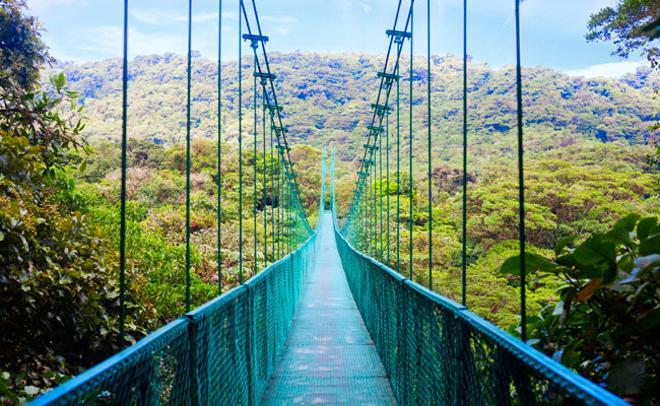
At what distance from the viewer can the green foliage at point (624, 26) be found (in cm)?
580

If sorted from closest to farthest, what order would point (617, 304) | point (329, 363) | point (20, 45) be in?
point (617, 304) → point (329, 363) → point (20, 45)

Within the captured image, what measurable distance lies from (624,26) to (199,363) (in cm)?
695

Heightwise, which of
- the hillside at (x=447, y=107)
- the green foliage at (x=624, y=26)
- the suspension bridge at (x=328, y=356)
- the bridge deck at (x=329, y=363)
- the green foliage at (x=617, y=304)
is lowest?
the bridge deck at (x=329, y=363)

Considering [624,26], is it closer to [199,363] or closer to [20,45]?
[20,45]

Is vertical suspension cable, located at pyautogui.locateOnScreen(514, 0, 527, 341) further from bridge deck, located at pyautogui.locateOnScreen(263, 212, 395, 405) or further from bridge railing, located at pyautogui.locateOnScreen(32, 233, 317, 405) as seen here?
bridge deck, located at pyautogui.locateOnScreen(263, 212, 395, 405)

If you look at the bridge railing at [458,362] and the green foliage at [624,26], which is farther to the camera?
the green foliage at [624,26]

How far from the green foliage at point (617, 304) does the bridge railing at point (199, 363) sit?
35.4 inches

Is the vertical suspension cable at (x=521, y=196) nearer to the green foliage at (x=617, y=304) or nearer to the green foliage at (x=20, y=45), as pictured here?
the green foliage at (x=617, y=304)

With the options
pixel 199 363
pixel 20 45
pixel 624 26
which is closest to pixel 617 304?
pixel 199 363

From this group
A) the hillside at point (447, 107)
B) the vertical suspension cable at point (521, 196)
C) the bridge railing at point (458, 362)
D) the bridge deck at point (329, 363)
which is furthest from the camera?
the hillside at point (447, 107)

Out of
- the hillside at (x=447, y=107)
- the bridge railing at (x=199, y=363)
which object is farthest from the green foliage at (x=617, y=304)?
the hillside at (x=447, y=107)

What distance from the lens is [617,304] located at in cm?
110

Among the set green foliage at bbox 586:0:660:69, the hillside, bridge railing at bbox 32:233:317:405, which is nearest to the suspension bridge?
bridge railing at bbox 32:233:317:405

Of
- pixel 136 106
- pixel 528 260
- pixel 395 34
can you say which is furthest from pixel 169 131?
pixel 528 260
